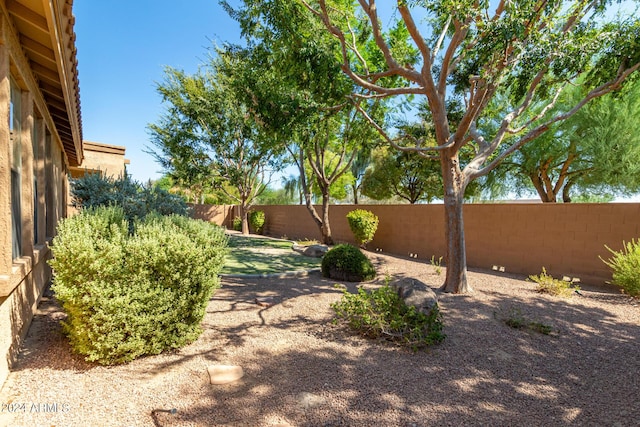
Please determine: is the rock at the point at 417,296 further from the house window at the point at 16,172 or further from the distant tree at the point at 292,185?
the distant tree at the point at 292,185

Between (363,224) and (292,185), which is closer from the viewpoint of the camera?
(363,224)

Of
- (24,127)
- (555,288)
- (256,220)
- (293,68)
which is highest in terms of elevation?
(293,68)

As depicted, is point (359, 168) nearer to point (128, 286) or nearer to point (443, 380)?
point (443, 380)

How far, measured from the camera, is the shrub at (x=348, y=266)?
23.7ft

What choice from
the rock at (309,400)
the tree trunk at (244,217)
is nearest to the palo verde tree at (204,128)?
the tree trunk at (244,217)

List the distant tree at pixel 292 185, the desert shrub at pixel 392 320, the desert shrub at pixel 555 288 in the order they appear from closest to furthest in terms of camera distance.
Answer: the desert shrub at pixel 392 320 < the desert shrub at pixel 555 288 < the distant tree at pixel 292 185

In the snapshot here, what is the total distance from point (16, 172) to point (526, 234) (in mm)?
9757

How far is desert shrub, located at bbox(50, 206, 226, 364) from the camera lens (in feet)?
9.79

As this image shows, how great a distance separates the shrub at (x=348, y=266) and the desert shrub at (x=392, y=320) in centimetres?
283

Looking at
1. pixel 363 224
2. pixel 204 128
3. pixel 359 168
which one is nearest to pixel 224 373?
pixel 363 224

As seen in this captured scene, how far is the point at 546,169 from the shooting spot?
47.4ft

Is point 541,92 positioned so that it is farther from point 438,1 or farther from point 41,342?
point 41,342

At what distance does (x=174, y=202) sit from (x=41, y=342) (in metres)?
4.12

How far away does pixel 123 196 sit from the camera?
6.41 meters
